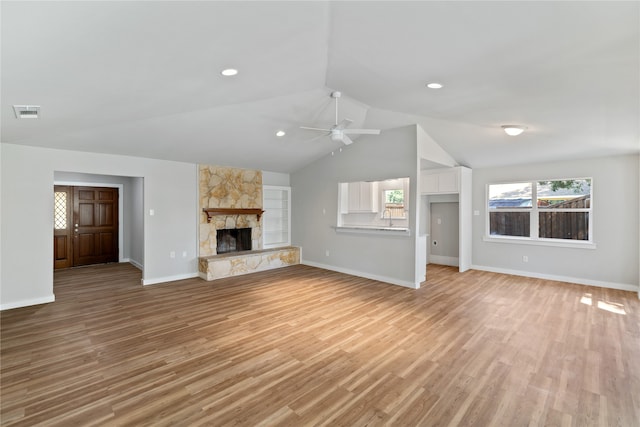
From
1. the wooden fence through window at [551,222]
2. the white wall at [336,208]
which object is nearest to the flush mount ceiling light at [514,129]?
the white wall at [336,208]

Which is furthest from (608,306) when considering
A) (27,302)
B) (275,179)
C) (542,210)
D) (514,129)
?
(27,302)

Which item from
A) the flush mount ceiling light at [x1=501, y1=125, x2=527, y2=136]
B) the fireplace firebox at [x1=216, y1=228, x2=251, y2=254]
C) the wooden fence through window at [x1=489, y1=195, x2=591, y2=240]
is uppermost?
the flush mount ceiling light at [x1=501, y1=125, x2=527, y2=136]

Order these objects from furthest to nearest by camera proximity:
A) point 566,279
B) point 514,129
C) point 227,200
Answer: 1. point 227,200
2. point 566,279
3. point 514,129

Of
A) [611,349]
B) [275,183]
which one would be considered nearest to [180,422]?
[611,349]

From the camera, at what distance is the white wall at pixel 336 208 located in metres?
5.53

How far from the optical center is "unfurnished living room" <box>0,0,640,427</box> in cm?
213

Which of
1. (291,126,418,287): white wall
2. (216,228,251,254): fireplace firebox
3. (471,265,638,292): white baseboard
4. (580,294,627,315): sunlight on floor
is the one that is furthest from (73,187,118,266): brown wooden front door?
(580,294,627,315): sunlight on floor

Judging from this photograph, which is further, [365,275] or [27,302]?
[365,275]

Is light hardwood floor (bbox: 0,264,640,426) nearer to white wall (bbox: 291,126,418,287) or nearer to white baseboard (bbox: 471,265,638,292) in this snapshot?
white baseboard (bbox: 471,265,638,292)

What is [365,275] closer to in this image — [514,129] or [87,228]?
[514,129]

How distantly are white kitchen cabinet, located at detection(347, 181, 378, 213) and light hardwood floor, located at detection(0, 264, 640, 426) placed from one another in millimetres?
3158

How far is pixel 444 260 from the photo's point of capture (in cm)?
764

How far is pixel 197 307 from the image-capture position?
14.5ft

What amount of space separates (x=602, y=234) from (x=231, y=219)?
7.48m
